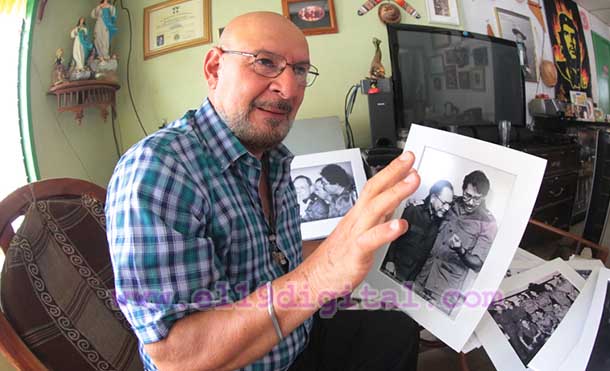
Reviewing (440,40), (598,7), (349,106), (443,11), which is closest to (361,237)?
(349,106)

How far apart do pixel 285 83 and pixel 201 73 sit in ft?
3.43

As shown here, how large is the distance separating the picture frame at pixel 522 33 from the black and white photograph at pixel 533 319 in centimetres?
200

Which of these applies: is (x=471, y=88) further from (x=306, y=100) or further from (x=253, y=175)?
(x=253, y=175)

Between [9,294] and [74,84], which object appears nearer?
[9,294]

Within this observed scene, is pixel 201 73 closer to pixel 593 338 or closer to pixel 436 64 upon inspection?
pixel 436 64

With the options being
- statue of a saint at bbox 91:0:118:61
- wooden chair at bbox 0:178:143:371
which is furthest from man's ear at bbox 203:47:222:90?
statue of a saint at bbox 91:0:118:61

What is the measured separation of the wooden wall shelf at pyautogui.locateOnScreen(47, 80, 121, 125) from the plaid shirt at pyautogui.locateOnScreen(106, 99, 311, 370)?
2.67 ft

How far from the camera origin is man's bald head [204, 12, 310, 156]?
1.75ft

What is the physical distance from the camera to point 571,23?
101 inches

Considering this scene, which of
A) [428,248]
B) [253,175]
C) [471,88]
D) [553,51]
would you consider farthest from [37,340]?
[553,51]

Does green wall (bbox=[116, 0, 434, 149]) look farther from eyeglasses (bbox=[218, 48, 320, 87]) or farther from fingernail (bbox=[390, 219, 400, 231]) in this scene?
fingernail (bbox=[390, 219, 400, 231])

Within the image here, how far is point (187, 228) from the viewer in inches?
15.3

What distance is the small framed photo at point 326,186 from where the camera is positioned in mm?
866

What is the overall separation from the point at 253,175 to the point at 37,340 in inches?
15.8
